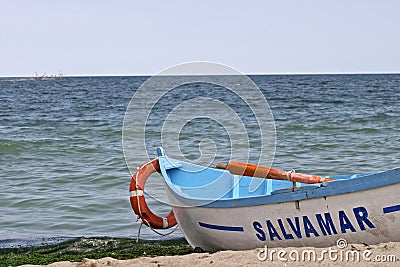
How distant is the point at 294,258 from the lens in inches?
194

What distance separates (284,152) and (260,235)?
8.98 m

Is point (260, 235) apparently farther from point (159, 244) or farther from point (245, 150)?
point (245, 150)

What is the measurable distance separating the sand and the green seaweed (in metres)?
1.49

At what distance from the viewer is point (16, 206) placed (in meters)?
9.54

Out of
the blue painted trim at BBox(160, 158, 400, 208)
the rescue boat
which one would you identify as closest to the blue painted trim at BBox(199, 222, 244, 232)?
the rescue boat

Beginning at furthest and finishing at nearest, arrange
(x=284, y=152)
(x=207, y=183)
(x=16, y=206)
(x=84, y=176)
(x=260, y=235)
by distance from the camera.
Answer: (x=284, y=152), (x=84, y=176), (x=16, y=206), (x=207, y=183), (x=260, y=235)

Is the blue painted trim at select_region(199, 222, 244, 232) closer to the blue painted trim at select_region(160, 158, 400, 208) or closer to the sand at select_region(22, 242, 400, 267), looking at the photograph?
the blue painted trim at select_region(160, 158, 400, 208)

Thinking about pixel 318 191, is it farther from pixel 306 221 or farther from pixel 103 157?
pixel 103 157

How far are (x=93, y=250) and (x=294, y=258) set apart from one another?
3.12 m

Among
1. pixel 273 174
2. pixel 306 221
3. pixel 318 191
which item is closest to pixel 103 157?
pixel 273 174

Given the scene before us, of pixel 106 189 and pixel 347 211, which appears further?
pixel 106 189

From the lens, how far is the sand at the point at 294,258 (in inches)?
186

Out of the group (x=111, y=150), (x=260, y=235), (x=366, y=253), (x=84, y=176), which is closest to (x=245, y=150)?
(x=111, y=150)

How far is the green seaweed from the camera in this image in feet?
21.7
